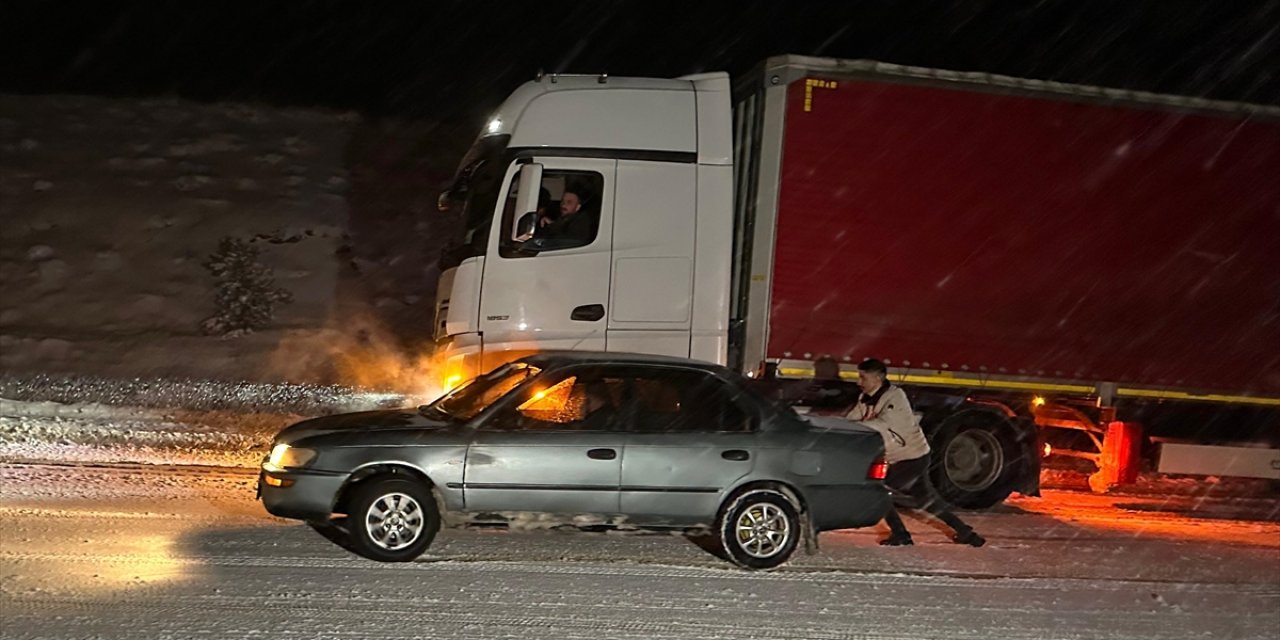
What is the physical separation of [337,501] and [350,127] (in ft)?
50.7

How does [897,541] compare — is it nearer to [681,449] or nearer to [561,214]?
[681,449]

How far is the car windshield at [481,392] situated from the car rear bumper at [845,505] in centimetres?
200

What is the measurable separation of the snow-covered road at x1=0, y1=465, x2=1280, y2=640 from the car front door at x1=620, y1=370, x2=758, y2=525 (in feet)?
1.34

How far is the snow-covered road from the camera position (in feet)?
19.6

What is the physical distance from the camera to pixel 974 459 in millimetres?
10242

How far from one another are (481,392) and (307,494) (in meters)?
1.38

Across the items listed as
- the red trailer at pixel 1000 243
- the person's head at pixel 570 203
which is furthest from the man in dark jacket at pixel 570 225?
the red trailer at pixel 1000 243

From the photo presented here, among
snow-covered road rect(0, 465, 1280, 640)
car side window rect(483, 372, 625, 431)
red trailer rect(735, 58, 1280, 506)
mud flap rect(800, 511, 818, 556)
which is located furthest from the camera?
red trailer rect(735, 58, 1280, 506)

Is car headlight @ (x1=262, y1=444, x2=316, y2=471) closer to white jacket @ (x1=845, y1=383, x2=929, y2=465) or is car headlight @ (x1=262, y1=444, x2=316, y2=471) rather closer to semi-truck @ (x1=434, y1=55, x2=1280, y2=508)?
semi-truck @ (x1=434, y1=55, x2=1280, y2=508)

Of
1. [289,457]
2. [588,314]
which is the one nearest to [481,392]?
[289,457]

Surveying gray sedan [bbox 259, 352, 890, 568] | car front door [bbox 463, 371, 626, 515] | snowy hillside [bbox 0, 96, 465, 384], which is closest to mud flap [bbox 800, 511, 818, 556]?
gray sedan [bbox 259, 352, 890, 568]

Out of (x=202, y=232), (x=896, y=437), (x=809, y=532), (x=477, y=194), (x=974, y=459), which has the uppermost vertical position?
(x=202, y=232)

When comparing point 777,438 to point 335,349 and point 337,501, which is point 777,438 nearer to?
point 337,501

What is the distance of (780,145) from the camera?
30.8 feet
